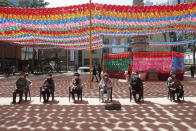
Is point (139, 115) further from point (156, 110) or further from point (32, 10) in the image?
point (32, 10)

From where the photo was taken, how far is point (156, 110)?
6891 millimetres

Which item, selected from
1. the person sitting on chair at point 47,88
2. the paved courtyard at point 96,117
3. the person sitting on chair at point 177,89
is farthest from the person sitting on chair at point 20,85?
the person sitting on chair at point 177,89

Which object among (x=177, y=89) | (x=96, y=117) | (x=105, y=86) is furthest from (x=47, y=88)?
(x=177, y=89)

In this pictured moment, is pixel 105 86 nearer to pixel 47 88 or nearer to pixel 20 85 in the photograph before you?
pixel 47 88

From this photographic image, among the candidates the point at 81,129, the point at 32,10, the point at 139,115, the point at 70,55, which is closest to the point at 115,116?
the point at 139,115

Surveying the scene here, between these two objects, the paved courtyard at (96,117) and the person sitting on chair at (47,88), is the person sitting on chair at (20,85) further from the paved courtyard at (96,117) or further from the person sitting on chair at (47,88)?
the person sitting on chair at (47,88)

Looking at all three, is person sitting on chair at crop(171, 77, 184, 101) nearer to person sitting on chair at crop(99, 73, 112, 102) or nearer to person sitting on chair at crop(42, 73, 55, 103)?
person sitting on chair at crop(99, 73, 112, 102)

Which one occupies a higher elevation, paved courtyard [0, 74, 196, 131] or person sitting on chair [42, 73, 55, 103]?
person sitting on chair [42, 73, 55, 103]

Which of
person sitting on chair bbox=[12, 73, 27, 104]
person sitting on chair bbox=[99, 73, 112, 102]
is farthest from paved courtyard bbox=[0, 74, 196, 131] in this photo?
person sitting on chair bbox=[99, 73, 112, 102]

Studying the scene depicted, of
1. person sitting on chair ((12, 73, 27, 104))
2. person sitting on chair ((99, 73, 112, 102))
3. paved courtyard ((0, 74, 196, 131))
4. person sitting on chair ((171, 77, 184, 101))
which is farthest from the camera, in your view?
person sitting on chair ((99, 73, 112, 102))

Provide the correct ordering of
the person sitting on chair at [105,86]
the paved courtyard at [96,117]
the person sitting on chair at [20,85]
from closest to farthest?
the paved courtyard at [96,117]
the person sitting on chair at [20,85]
the person sitting on chair at [105,86]

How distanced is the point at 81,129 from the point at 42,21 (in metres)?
6.76

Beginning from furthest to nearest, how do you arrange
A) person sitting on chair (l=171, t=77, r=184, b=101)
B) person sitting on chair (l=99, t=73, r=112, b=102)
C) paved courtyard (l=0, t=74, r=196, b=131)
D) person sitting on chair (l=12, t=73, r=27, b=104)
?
person sitting on chair (l=99, t=73, r=112, b=102) → person sitting on chair (l=171, t=77, r=184, b=101) → person sitting on chair (l=12, t=73, r=27, b=104) → paved courtyard (l=0, t=74, r=196, b=131)

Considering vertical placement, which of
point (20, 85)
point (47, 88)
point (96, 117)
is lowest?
point (96, 117)
